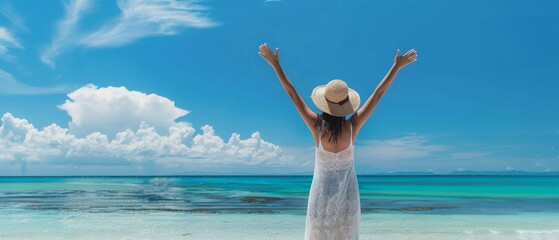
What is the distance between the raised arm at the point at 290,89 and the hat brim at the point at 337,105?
0.08 meters

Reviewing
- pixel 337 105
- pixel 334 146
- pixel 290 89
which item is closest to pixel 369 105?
pixel 337 105

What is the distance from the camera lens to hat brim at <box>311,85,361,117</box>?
9.59ft

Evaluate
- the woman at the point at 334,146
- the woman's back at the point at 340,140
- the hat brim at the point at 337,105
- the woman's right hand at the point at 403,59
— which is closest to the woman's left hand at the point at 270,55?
the woman at the point at 334,146

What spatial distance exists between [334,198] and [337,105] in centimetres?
54

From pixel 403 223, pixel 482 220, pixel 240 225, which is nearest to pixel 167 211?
pixel 240 225

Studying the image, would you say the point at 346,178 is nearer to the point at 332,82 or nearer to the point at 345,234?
the point at 345,234

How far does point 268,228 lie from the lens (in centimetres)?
1142

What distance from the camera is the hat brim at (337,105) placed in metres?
2.92

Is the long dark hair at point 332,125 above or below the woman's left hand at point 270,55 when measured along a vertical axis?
below

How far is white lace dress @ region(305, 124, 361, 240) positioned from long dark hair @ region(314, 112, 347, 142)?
0.08m

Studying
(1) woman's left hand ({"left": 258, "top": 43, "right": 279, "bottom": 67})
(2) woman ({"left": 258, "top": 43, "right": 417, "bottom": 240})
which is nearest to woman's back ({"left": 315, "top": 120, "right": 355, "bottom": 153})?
(2) woman ({"left": 258, "top": 43, "right": 417, "bottom": 240})

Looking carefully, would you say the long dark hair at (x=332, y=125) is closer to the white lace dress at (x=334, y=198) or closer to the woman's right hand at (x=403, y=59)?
the white lace dress at (x=334, y=198)

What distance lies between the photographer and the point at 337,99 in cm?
290

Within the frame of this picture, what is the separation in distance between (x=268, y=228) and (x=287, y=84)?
29.0 feet
